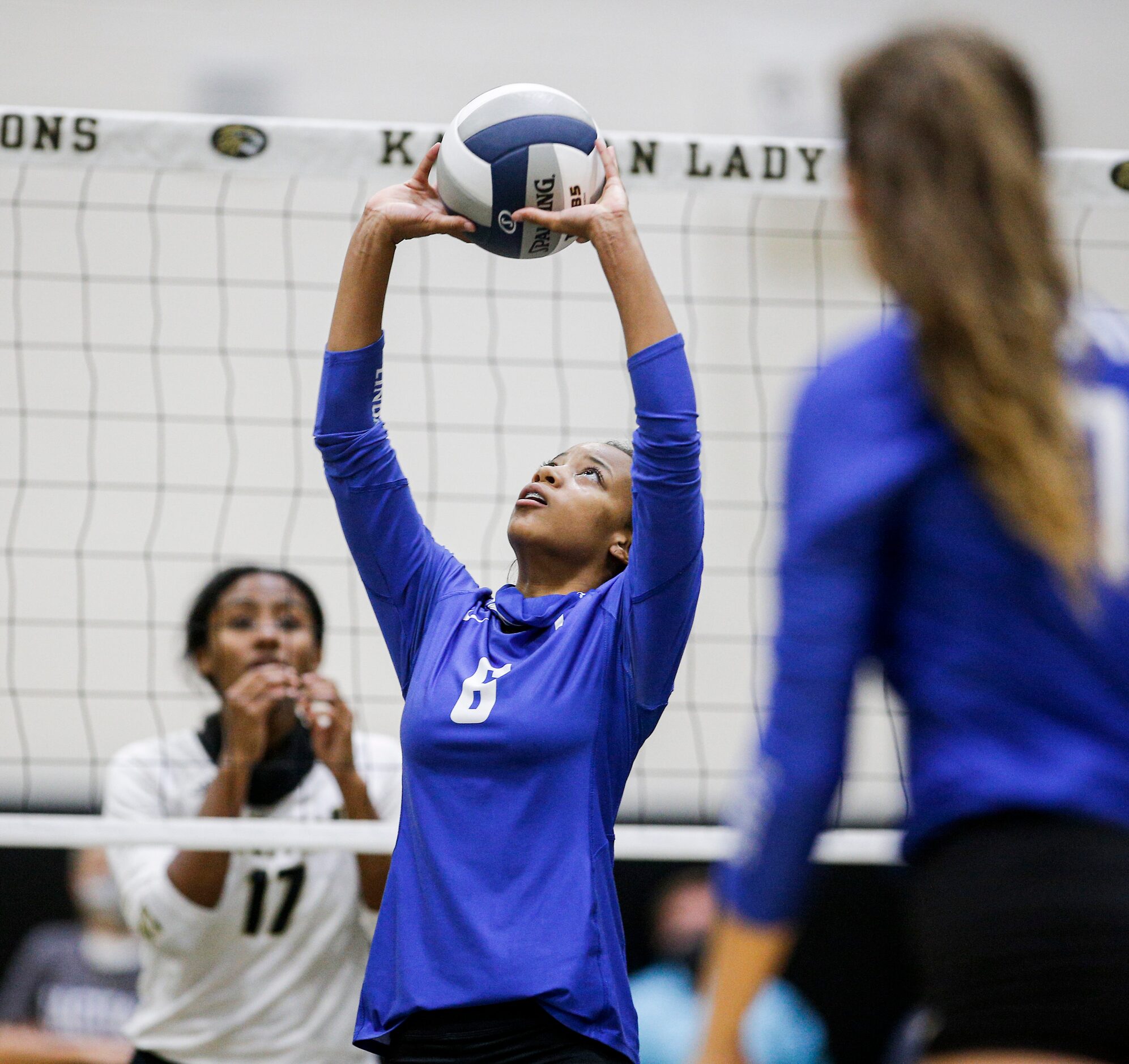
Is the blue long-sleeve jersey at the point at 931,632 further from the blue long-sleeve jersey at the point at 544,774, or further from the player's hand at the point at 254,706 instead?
the player's hand at the point at 254,706

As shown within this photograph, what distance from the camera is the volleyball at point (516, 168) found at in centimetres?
251

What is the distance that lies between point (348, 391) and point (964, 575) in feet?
4.76

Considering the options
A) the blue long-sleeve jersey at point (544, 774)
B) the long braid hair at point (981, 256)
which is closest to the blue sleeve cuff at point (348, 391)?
the blue long-sleeve jersey at point (544, 774)

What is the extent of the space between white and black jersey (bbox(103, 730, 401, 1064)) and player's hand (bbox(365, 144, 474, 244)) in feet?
4.68

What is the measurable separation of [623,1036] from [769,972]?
941mm

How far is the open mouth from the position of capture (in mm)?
2482

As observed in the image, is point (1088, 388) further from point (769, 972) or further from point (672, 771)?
point (672, 771)

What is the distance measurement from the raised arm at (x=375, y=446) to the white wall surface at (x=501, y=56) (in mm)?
4763

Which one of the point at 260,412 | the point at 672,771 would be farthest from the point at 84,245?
the point at 672,771

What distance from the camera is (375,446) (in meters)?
2.44

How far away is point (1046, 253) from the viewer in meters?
1.22

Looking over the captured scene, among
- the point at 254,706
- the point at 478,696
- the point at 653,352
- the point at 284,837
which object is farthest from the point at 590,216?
the point at 284,837

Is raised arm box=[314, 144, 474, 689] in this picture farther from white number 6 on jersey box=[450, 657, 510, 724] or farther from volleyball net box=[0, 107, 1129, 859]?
volleyball net box=[0, 107, 1129, 859]

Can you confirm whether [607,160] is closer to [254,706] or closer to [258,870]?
[254,706]
